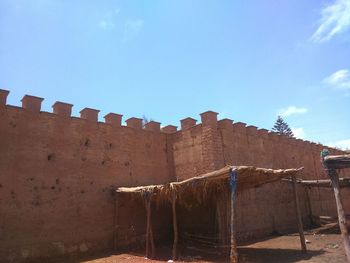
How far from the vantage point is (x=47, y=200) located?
12.6 m

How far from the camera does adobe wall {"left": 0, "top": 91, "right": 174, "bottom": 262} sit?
11.9m

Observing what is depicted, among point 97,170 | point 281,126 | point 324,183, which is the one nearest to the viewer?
point 97,170

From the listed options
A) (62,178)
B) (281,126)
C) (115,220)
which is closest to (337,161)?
(115,220)

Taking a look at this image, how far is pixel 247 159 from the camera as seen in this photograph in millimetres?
16281

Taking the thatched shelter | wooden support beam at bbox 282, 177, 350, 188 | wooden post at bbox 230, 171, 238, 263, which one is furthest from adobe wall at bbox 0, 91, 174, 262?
wooden support beam at bbox 282, 177, 350, 188

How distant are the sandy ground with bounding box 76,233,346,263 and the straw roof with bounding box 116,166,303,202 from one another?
2.33 m

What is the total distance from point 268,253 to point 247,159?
529cm

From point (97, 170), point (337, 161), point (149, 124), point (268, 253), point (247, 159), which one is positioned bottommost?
point (268, 253)

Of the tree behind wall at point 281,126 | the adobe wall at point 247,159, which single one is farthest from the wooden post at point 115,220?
the tree behind wall at point 281,126

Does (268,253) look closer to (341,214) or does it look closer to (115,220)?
(341,214)

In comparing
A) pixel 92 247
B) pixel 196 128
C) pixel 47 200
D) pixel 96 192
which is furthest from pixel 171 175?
pixel 47 200

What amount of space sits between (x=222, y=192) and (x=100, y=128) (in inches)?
231

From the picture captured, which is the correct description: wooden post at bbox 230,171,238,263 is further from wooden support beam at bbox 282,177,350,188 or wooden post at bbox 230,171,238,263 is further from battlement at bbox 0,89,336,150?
wooden support beam at bbox 282,177,350,188

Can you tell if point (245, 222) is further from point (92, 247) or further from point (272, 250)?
point (92, 247)
